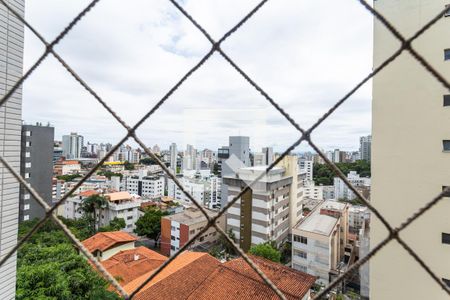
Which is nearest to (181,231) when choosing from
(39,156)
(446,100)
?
(39,156)

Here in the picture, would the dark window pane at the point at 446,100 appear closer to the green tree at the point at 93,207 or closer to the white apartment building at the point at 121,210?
the green tree at the point at 93,207

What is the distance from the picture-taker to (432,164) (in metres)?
2.61

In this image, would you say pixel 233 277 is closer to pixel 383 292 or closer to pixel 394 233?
pixel 383 292

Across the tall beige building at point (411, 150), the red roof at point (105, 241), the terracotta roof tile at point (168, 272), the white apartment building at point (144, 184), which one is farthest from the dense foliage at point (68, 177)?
the tall beige building at point (411, 150)

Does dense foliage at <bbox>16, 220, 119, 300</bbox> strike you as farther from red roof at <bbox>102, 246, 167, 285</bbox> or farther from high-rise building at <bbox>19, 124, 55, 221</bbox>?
high-rise building at <bbox>19, 124, 55, 221</bbox>

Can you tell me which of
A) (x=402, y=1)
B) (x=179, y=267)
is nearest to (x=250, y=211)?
(x=179, y=267)

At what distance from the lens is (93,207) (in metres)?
9.88

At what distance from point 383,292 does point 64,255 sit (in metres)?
4.35

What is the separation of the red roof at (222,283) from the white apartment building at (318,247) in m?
3.45

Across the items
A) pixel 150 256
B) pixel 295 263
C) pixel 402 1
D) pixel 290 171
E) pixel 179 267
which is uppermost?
pixel 402 1

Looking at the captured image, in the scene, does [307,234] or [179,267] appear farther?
[307,234]

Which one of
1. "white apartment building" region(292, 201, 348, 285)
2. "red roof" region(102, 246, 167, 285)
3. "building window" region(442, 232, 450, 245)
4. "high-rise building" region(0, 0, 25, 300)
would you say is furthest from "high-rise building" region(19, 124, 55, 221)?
"building window" region(442, 232, 450, 245)

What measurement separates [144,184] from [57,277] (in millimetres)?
16689

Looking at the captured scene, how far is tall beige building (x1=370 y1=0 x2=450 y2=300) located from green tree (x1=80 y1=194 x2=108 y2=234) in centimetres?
956
